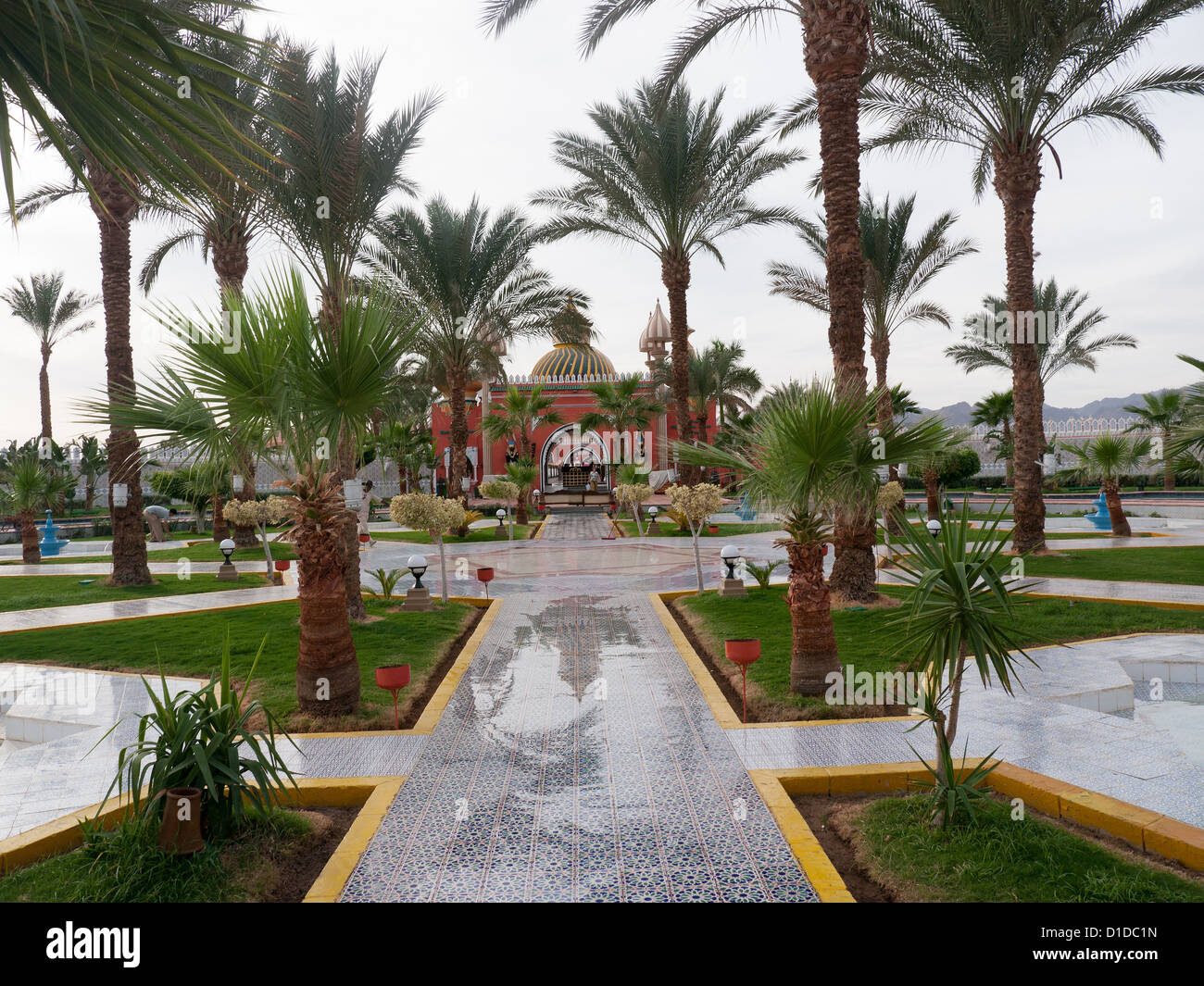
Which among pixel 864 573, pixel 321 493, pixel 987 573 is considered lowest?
pixel 864 573

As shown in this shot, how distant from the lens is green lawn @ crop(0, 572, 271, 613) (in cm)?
1114

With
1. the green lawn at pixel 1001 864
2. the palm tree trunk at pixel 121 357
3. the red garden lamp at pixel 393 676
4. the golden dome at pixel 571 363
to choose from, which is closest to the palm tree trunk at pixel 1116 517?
the green lawn at pixel 1001 864

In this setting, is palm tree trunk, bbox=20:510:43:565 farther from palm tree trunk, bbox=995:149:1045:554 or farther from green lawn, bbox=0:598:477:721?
palm tree trunk, bbox=995:149:1045:554

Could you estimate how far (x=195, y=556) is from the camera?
1658 cm

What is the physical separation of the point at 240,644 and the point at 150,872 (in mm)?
5020

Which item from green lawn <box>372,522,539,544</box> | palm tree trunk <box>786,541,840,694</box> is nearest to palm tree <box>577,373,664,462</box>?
green lawn <box>372,522,539,544</box>

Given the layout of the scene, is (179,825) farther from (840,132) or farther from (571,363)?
(571,363)

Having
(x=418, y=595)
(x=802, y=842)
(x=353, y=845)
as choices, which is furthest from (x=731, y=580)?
(x=353, y=845)
